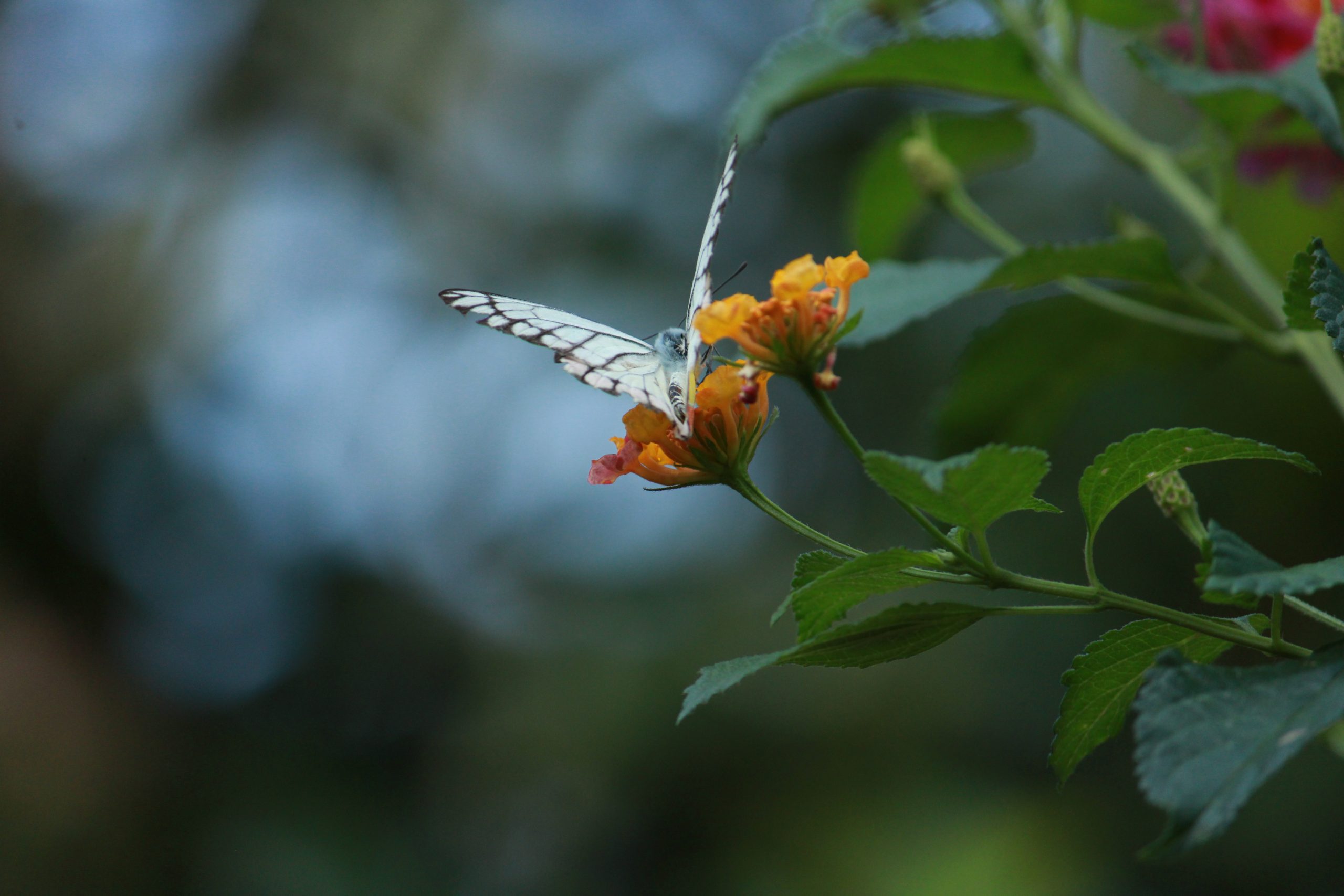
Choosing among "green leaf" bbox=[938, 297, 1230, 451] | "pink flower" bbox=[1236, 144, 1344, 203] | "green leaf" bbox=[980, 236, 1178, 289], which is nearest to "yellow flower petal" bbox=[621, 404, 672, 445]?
"green leaf" bbox=[980, 236, 1178, 289]

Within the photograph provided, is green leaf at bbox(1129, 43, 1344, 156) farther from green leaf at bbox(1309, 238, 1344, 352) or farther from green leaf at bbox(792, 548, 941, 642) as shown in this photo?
green leaf at bbox(792, 548, 941, 642)

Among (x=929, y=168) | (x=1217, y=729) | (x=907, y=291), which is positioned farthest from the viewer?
(x=929, y=168)

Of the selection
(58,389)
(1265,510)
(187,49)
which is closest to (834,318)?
(1265,510)

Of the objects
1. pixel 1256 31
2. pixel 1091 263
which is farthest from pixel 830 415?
pixel 1256 31

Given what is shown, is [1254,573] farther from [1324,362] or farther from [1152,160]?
[1152,160]

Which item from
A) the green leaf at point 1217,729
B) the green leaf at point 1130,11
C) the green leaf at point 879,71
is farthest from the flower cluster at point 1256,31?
the green leaf at point 1217,729

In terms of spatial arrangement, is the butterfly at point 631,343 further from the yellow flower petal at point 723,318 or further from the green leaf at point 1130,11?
the green leaf at point 1130,11
